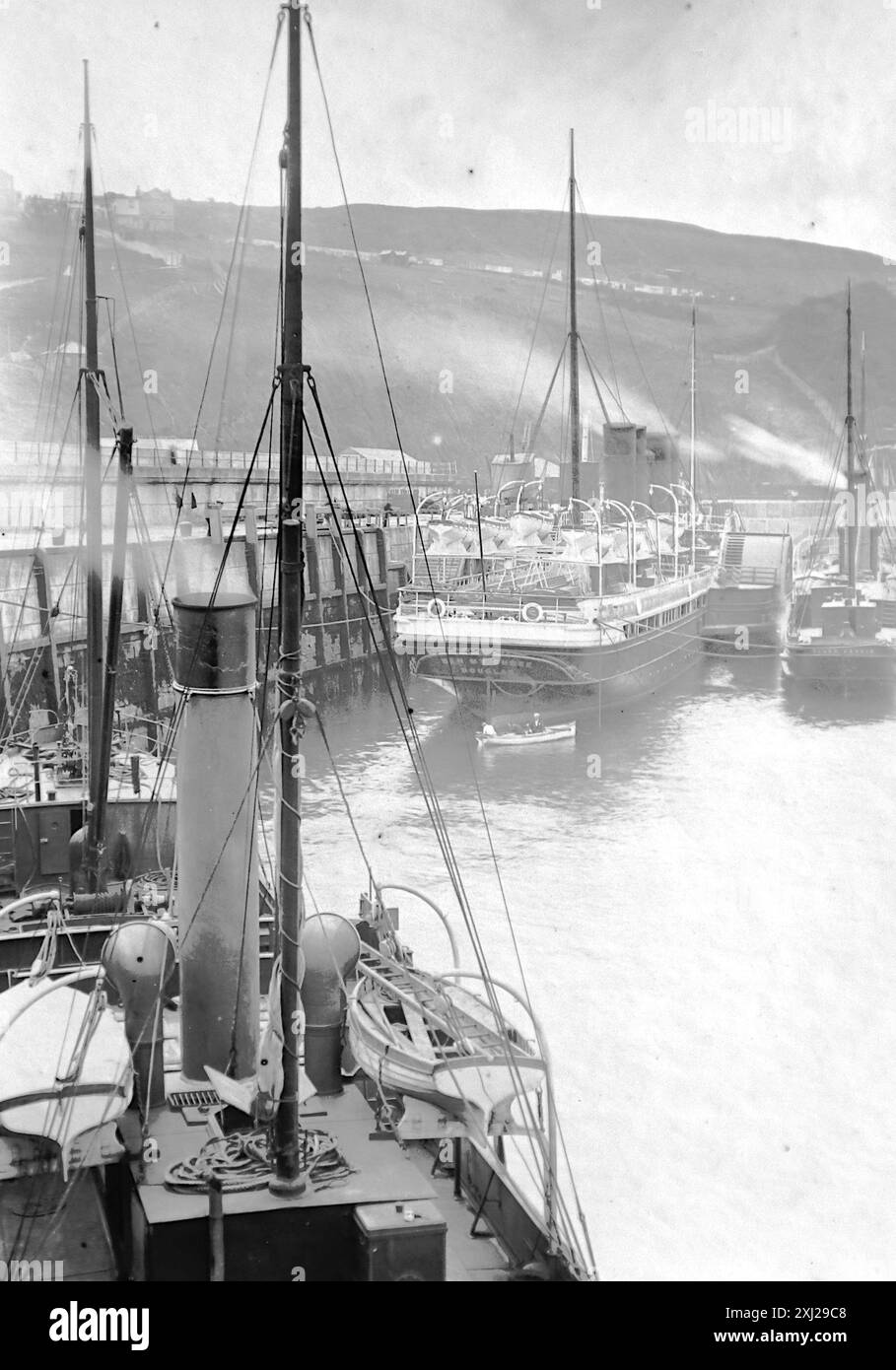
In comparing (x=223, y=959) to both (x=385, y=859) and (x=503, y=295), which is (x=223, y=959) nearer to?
(x=385, y=859)

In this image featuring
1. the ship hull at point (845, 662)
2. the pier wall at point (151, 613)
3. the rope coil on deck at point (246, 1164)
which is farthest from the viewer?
the ship hull at point (845, 662)

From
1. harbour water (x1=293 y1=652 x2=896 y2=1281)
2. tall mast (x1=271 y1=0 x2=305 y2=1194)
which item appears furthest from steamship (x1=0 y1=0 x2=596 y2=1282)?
harbour water (x1=293 y1=652 x2=896 y2=1281)

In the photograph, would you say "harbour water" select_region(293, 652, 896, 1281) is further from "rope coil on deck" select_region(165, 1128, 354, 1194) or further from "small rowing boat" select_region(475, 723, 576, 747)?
"rope coil on deck" select_region(165, 1128, 354, 1194)

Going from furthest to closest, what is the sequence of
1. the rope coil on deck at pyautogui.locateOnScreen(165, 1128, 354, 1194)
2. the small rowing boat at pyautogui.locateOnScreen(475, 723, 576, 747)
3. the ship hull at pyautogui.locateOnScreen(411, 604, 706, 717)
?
the ship hull at pyautogui.locateOnScreen(411, 604, 706, 717) → the small rowing boat at pyautogui.locateOnScreen(475, 723, 576, 747) → the rope coil on deck at pyautogui.locateOnScreen(165, 1128, 354, 1194)

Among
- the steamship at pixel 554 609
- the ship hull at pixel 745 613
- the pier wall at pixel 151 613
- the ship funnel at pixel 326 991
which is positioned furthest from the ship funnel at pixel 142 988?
the ship hull at pixel 745 613

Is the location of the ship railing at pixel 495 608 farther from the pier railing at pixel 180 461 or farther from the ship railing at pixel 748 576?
the ship railing at pixel 748 576

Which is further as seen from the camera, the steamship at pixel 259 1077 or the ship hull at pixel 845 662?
the ship hull at pixel 845 662

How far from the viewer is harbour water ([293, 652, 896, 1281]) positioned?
30.9 ft

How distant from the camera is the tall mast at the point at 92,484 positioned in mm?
10797

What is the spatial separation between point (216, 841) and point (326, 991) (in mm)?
898

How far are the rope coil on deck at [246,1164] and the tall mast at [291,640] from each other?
11cm

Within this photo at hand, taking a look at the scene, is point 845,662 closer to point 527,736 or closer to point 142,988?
point 527,736

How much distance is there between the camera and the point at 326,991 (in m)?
6.41

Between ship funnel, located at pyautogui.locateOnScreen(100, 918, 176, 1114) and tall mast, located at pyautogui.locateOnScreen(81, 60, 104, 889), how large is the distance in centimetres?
461
